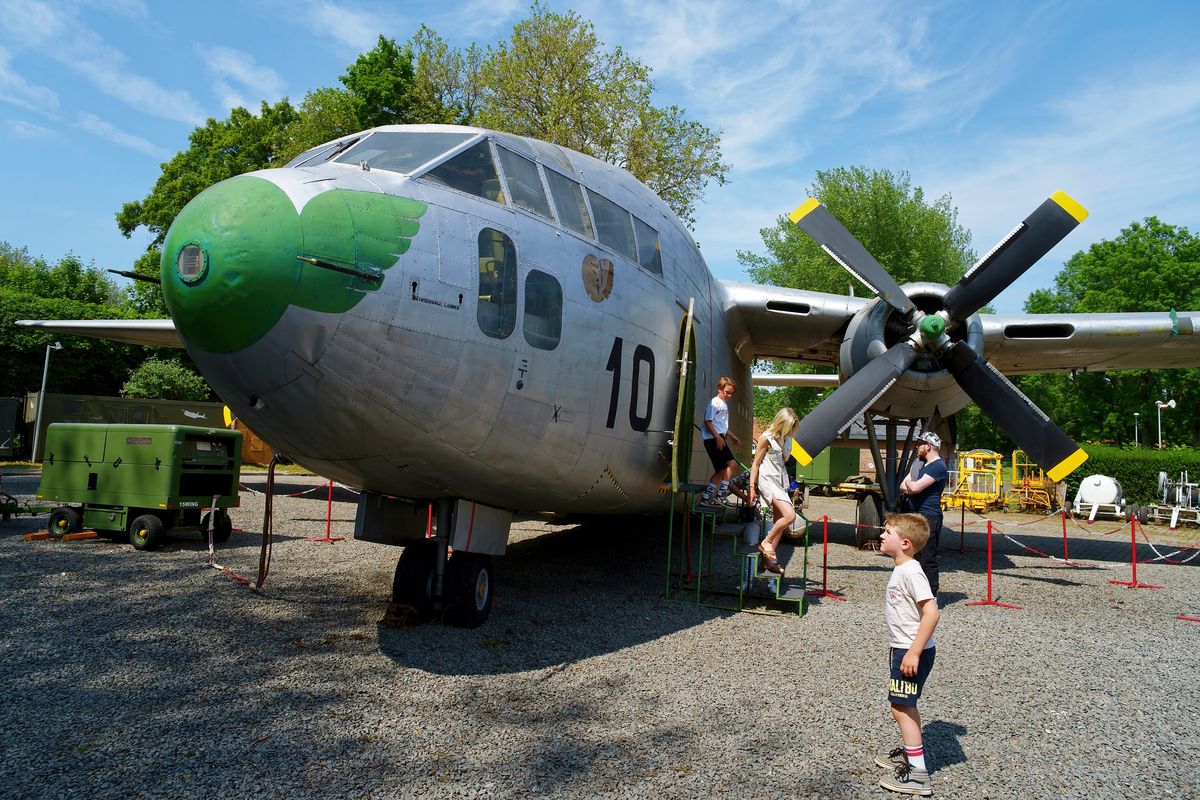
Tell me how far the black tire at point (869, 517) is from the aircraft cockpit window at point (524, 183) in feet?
32.6

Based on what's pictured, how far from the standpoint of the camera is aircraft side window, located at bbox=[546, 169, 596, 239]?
242 inches

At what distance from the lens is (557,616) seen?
6996 millimetres

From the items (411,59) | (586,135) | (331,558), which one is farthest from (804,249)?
(331,558)

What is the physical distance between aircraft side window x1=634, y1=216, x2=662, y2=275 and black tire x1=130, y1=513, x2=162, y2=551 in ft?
25.1

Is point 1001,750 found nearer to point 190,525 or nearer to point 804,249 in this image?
point 190,525

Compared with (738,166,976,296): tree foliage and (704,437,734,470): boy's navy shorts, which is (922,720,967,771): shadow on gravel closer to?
(704,437,734,470): boy's navy shorts

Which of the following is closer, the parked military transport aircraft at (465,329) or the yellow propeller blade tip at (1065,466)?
the parked military transport aircraft at (465,329)

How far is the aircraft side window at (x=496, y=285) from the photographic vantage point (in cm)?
500

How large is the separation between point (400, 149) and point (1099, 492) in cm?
2474

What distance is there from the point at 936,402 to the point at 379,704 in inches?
341

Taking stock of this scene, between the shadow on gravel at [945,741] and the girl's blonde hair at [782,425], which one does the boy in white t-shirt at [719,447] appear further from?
the shadow on gravel at [945,741]

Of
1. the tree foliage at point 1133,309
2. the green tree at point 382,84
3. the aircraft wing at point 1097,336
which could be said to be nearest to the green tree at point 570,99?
the green tree at point 382,84

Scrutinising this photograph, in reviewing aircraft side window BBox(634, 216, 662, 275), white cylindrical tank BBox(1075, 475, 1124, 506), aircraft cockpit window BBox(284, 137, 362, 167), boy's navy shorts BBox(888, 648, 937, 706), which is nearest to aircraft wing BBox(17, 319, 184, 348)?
aircraft cockpit window BBox(284, 137, 362, 167)

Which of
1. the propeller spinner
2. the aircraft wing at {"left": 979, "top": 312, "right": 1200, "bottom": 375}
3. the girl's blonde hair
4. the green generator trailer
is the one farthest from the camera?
the aircraft wing at {"left": 979, "top": 312, "right": 1200, "bottom": 375}
